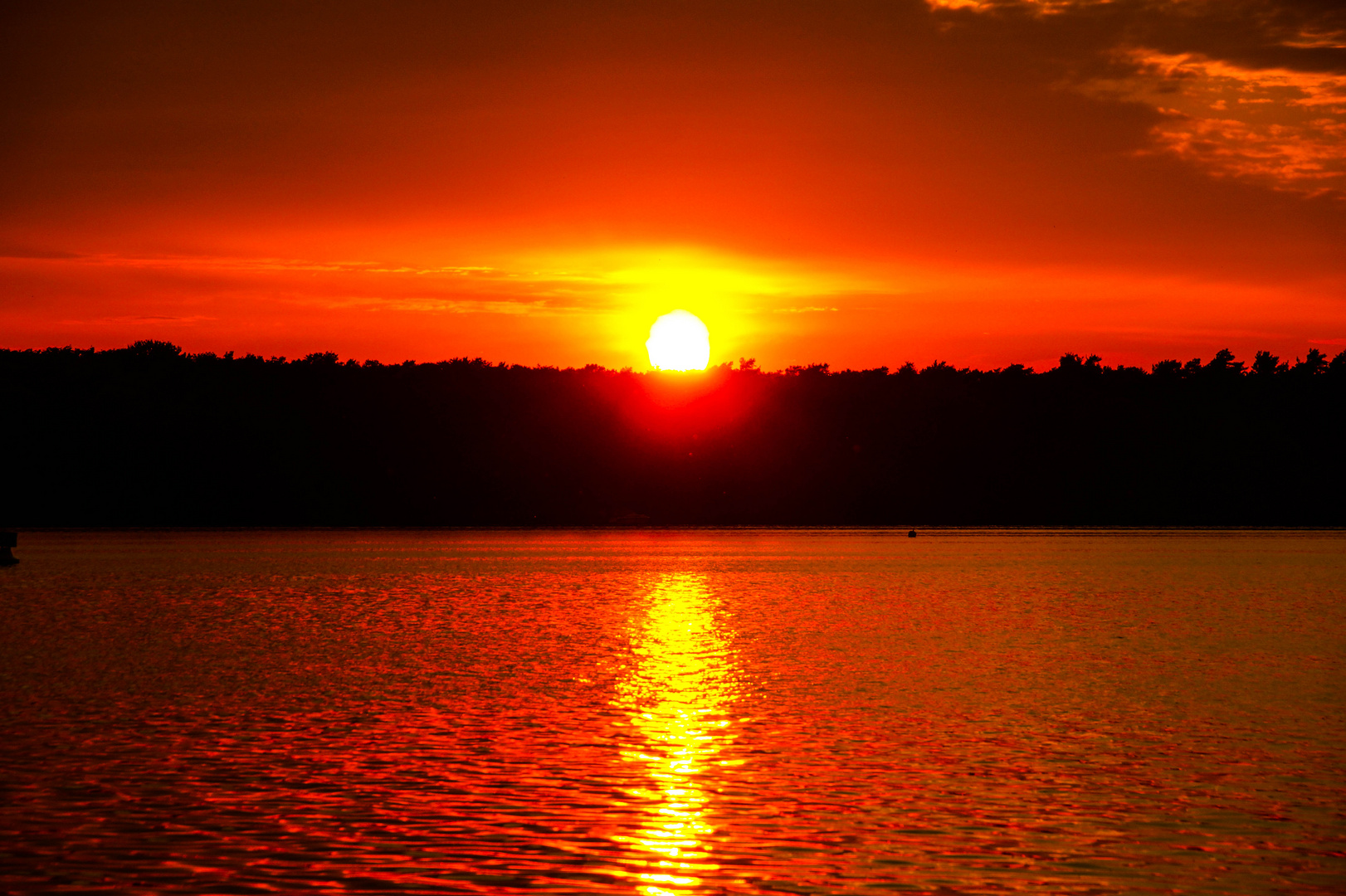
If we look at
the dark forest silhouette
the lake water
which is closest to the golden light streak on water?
the lake water

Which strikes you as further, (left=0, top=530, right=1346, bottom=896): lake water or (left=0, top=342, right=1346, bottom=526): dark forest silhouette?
(left=0, top=342, right=1346, bottom=526): dark forest silhouette

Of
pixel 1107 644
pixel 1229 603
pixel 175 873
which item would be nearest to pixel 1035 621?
pixel 1107 644

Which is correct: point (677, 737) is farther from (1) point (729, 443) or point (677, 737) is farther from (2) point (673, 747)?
(1) point (729, 443)

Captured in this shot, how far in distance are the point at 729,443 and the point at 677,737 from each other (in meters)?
166

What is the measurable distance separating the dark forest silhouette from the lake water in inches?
4859

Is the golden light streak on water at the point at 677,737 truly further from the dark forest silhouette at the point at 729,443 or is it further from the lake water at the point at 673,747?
the dark forest silhouette at the point at 729,443

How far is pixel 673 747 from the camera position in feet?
72.7

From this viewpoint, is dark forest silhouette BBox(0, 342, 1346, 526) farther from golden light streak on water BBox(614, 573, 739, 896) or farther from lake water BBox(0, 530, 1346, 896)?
golden light streak on water BBox(614, 573, 739, 896)

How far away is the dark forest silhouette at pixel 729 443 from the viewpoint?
6742 inches

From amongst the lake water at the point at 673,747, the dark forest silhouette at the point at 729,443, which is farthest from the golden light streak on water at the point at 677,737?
the dark forest silhouette at the point at 729,443

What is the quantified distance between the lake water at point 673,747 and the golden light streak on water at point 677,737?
0.26 feet

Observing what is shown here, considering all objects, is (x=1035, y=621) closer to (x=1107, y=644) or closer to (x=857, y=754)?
(x=1107, y=644)

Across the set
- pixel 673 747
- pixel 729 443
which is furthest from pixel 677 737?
pixel 729 443

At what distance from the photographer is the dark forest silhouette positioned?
171 m
